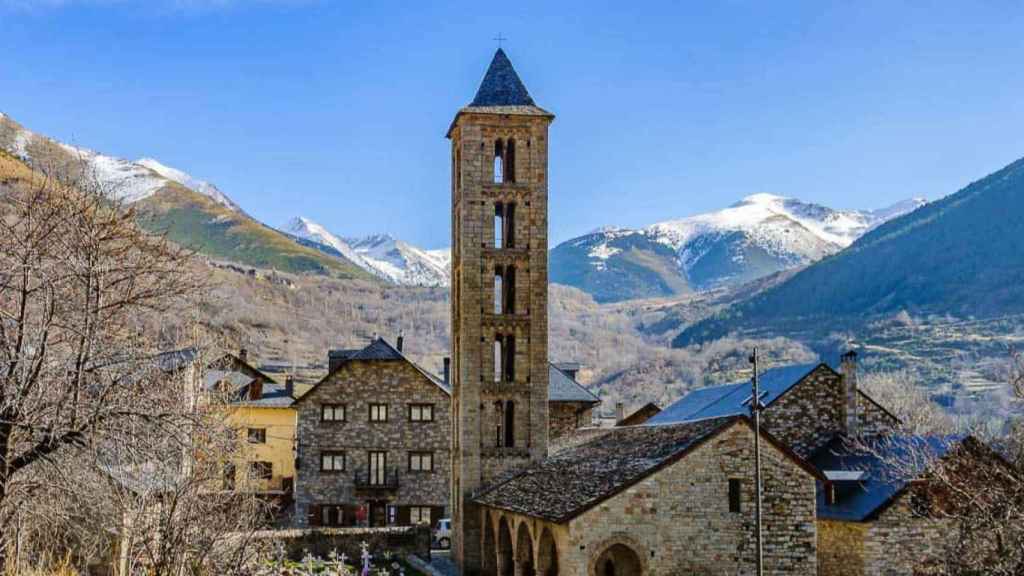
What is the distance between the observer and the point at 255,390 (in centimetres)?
6344

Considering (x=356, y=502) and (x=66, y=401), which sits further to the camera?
(x=356, y=502)

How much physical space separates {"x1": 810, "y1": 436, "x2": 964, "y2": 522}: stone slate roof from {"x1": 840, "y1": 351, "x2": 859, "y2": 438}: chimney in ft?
6.13

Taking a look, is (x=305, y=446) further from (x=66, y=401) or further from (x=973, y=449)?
(x=66, y=401)

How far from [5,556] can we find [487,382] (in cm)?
2860

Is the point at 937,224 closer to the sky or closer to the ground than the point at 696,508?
closer to the sky

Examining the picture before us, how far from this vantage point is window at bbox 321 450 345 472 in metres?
55.3

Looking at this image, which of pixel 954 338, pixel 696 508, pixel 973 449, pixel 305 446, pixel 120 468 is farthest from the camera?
pixel 954 338

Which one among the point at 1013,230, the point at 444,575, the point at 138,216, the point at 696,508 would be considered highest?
the point at 1013,230

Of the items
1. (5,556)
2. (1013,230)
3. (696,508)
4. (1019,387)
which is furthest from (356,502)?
(1013,230)

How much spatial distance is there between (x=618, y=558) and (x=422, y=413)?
2448 centimetres

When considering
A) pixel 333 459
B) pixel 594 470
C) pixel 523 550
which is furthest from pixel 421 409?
pixel 594 470

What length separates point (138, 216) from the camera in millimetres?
16469

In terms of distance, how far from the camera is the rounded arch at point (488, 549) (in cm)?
4166

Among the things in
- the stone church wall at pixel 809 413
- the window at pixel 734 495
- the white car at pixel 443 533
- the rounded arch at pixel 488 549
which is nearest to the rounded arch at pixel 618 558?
the window at pixel 734 495
